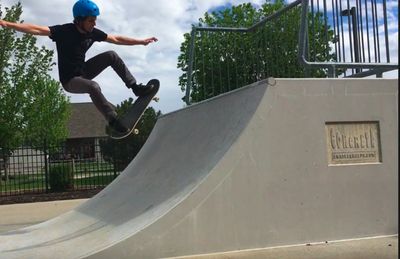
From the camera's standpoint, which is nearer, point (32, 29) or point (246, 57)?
point (32, 29)

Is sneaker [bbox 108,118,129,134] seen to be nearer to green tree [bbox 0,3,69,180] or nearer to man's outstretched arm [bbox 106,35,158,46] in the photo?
man's outstretched arm [bbox 106,35,158,46]

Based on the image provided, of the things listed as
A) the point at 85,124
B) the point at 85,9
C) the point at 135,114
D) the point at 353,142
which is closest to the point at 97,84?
the point at 135,114

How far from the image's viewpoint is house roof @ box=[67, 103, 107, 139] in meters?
60.5

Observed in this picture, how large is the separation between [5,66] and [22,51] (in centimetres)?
83

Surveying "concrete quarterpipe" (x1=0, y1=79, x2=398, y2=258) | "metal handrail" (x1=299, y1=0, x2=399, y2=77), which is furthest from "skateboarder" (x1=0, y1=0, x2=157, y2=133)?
"metal handrail" (x1=299, y1=0, x2=399, y2=77)

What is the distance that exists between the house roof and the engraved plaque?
54.6m

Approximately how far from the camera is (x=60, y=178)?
60.3 feet

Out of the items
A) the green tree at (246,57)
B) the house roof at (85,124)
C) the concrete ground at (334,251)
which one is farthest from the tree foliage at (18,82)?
the house roof at (85,124)

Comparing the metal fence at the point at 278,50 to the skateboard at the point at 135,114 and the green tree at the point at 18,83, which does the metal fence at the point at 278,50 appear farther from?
the green tree at the point at 18,83

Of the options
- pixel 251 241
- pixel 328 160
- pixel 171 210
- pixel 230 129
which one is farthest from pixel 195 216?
pixel 328 160

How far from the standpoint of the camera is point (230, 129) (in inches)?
215

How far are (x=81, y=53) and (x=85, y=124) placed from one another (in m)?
57.4

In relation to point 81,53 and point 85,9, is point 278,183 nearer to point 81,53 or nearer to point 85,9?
point 81,53

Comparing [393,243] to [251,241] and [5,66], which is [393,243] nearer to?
[251,241]
